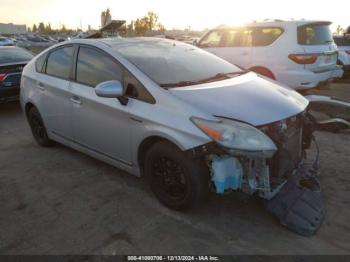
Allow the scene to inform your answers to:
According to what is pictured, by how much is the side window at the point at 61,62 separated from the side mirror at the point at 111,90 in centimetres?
114

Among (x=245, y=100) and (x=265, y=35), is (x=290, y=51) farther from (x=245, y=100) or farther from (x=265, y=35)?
(x=245, y=100)

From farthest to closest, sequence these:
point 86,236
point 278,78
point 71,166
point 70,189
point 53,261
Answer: point 278,78
point 71,166
point 70,189
point 86,236
point 53,261

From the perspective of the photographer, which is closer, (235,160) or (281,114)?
(235,160)

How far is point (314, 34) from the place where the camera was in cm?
762

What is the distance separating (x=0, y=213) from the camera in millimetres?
3586

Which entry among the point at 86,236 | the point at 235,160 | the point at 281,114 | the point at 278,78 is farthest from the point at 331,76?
the point at 86,236

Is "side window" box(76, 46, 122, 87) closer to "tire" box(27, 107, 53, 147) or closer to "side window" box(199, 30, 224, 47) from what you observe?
"tire" box(27, 107, 53, 147)

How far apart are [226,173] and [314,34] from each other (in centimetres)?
580

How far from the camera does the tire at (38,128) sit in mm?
5215

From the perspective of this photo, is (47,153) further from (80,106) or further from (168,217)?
(168,217)

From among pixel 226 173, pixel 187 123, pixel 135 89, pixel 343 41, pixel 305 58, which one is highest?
pixel 343 41

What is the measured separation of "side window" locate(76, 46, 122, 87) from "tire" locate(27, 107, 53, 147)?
132cm

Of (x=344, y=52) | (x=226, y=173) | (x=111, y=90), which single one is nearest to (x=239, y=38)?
(x=344, y=52)

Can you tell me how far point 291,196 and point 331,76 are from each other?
5.33 metres
